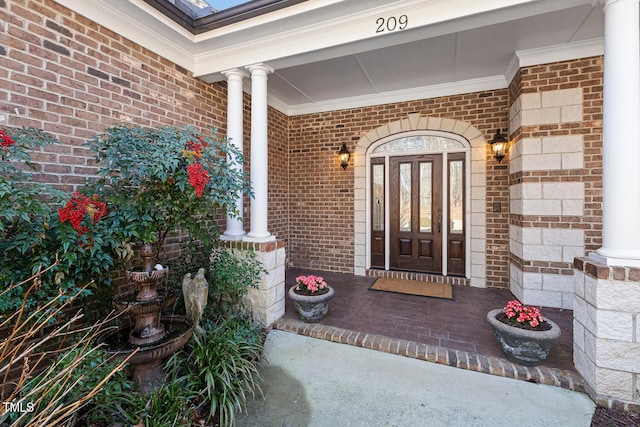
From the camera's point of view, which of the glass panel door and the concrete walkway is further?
the glass panel door

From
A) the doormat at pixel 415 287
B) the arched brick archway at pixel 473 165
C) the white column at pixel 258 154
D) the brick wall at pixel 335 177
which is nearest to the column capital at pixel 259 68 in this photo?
the white column at pixel 258 154

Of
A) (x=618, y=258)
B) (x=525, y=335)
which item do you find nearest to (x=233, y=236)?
(x=525, y=335)

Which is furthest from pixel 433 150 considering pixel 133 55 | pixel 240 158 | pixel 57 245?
pixel 57 245

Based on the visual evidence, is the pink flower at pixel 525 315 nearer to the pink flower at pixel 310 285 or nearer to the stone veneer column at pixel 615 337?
the stone veneer column at pixel 615 337

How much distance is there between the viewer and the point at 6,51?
205 cm

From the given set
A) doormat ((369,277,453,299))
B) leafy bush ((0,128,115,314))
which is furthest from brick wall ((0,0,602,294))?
doormat ((369,277,453,299))

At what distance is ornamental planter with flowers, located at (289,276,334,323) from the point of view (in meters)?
3.03

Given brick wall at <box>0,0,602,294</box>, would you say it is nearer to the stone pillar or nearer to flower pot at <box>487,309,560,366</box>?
the stone pillar

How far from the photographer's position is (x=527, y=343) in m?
2.30

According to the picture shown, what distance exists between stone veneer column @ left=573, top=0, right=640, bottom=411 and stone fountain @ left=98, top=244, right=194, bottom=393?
3.02m

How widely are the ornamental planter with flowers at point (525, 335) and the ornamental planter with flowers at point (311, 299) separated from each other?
1.58m

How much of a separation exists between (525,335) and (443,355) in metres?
0.65

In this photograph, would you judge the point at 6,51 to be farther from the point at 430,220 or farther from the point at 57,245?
the point at 430,220

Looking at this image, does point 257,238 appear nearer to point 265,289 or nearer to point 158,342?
point 265,289
